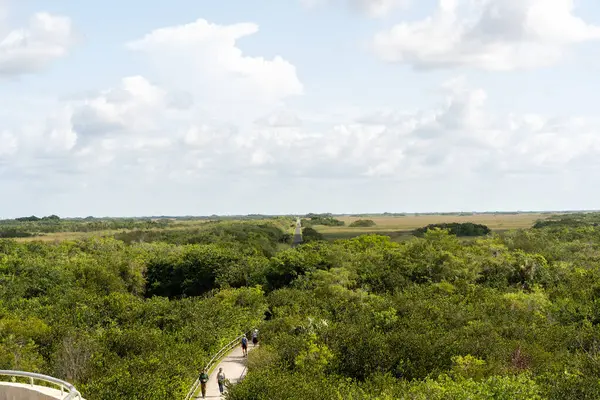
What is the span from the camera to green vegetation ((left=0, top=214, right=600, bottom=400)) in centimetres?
2986

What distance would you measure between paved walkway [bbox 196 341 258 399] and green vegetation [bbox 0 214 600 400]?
1.43 m

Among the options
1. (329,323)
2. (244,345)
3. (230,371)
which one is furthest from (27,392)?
(329,323)

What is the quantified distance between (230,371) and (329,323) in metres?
9.61

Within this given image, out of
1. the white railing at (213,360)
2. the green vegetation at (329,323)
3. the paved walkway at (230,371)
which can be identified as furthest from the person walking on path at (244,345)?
the green vegetation at (329,323)

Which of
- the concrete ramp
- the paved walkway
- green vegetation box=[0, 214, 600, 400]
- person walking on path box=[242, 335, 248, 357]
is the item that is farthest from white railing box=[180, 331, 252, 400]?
the concrete ramp

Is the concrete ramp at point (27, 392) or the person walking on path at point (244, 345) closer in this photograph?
the concrete ramp at point (27, 392)

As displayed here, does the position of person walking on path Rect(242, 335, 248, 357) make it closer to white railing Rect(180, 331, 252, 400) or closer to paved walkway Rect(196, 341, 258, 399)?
paved walkway Rect(196, 341, 258, 399)

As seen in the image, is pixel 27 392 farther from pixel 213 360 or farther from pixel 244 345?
pixel 244 345

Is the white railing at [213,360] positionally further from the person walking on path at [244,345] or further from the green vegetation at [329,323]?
the person walking on path at [244,345]

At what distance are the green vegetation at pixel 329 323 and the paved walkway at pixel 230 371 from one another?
4.70 ft

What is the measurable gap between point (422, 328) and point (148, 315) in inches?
1045

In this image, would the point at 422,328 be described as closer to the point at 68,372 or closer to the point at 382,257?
the point at 68,372

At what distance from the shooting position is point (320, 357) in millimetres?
34969

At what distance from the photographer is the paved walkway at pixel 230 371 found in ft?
112
